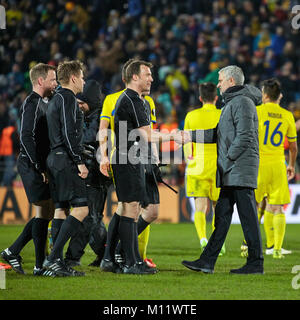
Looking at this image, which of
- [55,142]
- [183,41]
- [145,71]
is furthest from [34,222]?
[183,41]

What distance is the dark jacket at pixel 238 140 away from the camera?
6531 millimetres

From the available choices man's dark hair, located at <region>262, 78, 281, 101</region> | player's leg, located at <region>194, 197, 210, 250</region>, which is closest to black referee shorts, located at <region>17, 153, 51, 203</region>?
player's leg, located at <region>194, 197, 210, 250</region>

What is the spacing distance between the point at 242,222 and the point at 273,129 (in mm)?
2337

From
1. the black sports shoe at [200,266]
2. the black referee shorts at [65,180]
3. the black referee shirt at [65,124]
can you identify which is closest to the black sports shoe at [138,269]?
the black sports shoe at [200,266]

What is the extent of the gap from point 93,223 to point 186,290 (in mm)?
2154

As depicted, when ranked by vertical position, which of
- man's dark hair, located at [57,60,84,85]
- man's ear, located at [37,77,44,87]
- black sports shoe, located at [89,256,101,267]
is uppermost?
man's dark hair, located at [57,60,84,85]

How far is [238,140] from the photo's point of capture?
652cm

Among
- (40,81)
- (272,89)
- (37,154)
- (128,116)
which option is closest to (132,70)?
(128,116)

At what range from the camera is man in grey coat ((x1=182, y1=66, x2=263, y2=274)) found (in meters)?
6.55
